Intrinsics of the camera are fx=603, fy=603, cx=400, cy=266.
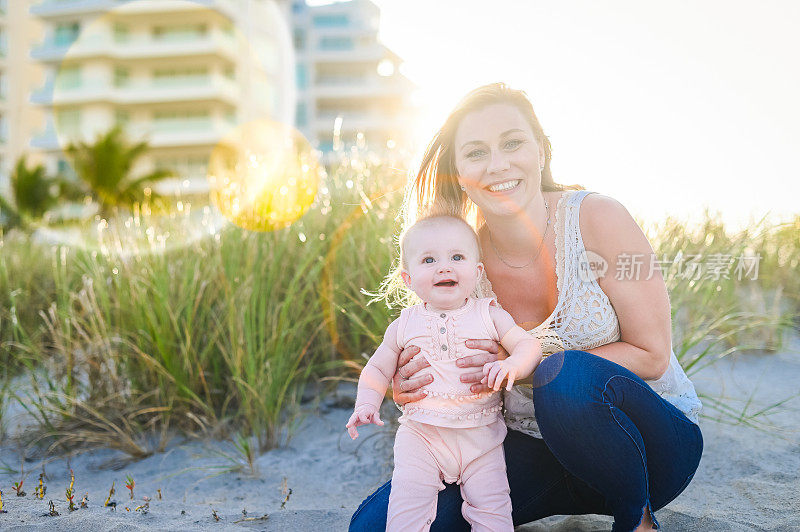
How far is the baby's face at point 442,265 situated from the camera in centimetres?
196

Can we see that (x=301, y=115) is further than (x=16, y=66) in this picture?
Yes

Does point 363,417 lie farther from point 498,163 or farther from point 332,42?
point 332,42

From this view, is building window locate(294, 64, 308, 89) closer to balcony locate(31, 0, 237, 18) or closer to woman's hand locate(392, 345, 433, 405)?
balcony locate(31, 0, 237, 18)

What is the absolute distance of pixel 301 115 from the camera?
1718 inches

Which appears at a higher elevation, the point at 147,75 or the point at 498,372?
the point at 147,75

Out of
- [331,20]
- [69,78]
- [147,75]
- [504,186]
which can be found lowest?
[504,186]

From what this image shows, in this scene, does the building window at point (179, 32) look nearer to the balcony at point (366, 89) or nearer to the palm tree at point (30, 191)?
the balcony at point (366, 89)

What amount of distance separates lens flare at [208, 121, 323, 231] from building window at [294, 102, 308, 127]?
39131 mm

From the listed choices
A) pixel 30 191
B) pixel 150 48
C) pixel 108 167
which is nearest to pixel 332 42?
pixel 150 48

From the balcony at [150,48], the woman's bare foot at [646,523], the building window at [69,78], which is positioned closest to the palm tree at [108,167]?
the balcony at [150,48]

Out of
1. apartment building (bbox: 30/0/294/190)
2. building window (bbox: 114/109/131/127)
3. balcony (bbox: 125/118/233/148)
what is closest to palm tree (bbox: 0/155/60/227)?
apartment building (bbox: 30/0/294/190)

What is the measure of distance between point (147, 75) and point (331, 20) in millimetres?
14504

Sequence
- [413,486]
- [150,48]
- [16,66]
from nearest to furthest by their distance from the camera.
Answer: [413,486] < [150,48] < [16,66]

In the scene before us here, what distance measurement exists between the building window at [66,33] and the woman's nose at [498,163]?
4152cm
